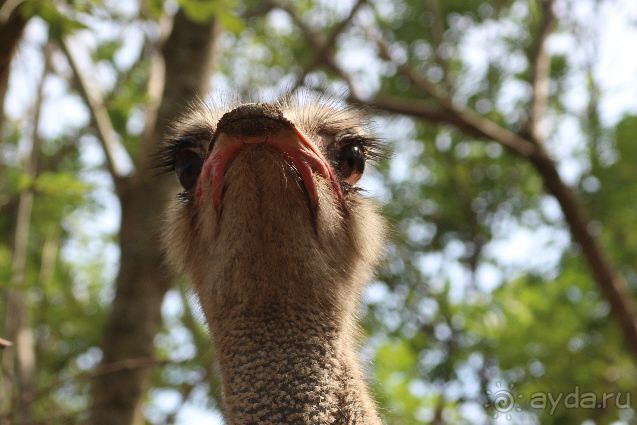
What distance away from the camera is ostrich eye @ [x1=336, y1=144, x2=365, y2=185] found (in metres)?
2.97

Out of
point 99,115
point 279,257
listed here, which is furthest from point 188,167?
point 99,115

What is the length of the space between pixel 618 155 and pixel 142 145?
14.8 feet

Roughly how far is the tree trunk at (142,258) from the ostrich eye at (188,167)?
47.4 inches

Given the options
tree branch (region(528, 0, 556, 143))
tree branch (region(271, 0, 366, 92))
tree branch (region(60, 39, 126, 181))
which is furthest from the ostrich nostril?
tree branch (region(528, 0, 556, 143))

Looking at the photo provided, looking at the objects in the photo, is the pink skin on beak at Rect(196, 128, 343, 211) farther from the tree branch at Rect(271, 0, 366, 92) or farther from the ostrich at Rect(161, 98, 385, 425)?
the tree branch at Rect(271, 0, 366, 92)

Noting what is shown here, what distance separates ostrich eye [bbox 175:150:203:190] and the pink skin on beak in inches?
8.9

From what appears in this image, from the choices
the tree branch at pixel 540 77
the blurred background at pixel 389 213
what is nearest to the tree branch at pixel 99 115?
the blurred background at pixel 389 213

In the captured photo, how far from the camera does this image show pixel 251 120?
2365 mm

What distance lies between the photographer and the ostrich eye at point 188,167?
2.96 meters

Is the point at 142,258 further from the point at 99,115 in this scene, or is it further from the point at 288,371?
the point at 288,371

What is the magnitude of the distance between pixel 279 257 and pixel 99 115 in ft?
8.21

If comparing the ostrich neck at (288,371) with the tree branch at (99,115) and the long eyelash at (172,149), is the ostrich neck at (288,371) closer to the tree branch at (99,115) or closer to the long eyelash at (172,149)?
the long eyelash at (172,149)

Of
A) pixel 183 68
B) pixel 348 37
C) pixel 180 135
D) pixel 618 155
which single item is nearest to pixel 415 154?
pixel 348 37

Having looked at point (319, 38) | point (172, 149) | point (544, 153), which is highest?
point (319, 38)
